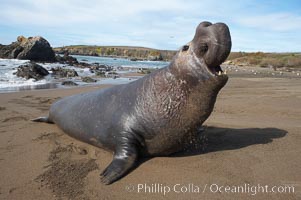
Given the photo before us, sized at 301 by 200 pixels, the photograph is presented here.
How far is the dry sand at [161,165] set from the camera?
10.5 feet

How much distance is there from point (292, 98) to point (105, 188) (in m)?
7.91

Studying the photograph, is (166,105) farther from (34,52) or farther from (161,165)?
(34,52)

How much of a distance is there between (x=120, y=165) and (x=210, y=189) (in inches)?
41.6

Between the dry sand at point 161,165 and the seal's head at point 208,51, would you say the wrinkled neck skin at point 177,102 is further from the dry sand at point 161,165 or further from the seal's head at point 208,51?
the dry sand at point 161,165

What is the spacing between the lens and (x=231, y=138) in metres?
4.92

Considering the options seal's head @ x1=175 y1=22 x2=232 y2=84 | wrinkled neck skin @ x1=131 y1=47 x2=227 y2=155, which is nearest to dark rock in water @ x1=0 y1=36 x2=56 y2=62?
wrinkled neck skin @ x1=131 y1=47 x2=227 y2=155

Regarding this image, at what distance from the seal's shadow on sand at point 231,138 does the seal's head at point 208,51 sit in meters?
1.12

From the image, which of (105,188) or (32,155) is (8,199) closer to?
(105,188)

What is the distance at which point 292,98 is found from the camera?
31.6 ft

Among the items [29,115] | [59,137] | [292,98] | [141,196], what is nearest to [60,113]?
[59,137]

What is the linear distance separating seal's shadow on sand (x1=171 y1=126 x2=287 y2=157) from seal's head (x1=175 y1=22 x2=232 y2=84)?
3.68 ft

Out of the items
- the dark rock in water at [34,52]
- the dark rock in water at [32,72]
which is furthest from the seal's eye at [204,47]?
the dark rock in water at [34,52]

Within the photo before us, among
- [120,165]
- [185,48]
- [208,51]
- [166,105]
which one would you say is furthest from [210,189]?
[185,48]

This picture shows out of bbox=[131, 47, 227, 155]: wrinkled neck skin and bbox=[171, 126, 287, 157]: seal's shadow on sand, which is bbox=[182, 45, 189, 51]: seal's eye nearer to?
bbox=[131, 47, 227, 155]: wrinkled neck skin
